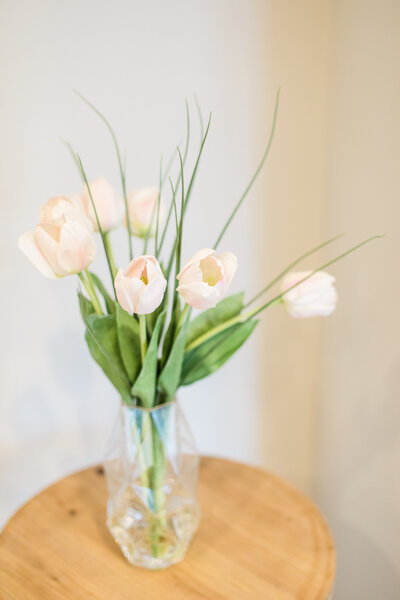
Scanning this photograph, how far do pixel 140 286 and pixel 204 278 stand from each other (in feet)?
0.28

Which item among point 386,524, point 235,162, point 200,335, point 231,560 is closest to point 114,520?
point 231,560

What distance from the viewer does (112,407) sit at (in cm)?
128

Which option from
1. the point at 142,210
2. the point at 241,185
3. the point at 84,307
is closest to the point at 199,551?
the point at 84,307

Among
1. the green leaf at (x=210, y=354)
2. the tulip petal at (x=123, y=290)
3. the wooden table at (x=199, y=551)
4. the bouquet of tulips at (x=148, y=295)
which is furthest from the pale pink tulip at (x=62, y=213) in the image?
the wooden table at (x=199, y=551)

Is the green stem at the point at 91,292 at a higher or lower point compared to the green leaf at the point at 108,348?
higher

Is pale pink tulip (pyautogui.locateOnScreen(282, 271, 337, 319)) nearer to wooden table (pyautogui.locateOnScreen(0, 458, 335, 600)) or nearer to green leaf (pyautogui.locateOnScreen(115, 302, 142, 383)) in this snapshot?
green leaf (pyautogui.locateOnScreen(115, 302, 142, 383))

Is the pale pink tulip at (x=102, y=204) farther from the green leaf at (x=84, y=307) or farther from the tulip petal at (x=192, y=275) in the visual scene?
the tulip petal at (x=192, y=275)

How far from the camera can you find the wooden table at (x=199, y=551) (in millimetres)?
818

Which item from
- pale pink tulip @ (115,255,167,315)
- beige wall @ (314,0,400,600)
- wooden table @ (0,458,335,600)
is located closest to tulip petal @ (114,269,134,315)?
pale pink tulip @ (115,255,167,315)

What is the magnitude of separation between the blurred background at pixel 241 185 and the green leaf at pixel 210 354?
37 cm

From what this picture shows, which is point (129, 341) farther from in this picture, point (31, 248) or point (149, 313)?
point (31, 248)

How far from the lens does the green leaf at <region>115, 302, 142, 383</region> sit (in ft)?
2.45

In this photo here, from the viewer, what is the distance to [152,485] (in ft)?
2.72

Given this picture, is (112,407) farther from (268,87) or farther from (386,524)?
(268,87)
